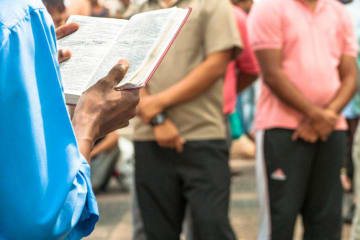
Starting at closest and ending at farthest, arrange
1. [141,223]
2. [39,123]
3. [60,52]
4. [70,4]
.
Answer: [39,123], [60,52], [141,223], [70,4]

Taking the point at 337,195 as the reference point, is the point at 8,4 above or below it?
above

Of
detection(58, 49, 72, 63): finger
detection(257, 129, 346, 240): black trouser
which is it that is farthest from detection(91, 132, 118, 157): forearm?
detection(58, 49, 72, 63): finger

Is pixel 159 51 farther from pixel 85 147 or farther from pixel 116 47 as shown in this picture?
pixel 85 147

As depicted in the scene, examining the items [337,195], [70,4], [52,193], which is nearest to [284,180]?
[337,195]

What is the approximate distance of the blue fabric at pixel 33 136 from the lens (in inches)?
52.1

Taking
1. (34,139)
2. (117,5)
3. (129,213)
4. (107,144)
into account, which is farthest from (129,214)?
(34,139)

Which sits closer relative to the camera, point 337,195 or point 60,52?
point 60,52

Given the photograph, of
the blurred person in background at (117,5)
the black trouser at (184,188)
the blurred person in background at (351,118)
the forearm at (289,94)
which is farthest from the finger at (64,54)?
the blurred person in background at (117,5)

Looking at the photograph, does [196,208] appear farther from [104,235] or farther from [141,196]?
[104,235]

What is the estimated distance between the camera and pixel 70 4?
4754 millimetres

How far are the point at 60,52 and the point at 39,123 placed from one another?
0.49 meters

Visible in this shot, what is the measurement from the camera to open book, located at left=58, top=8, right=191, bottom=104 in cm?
180

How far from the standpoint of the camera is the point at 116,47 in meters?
1.90

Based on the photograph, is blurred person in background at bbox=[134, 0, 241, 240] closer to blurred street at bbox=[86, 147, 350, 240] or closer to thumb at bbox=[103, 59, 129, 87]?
thumb at bbox=[103, 59, 129, 87]
